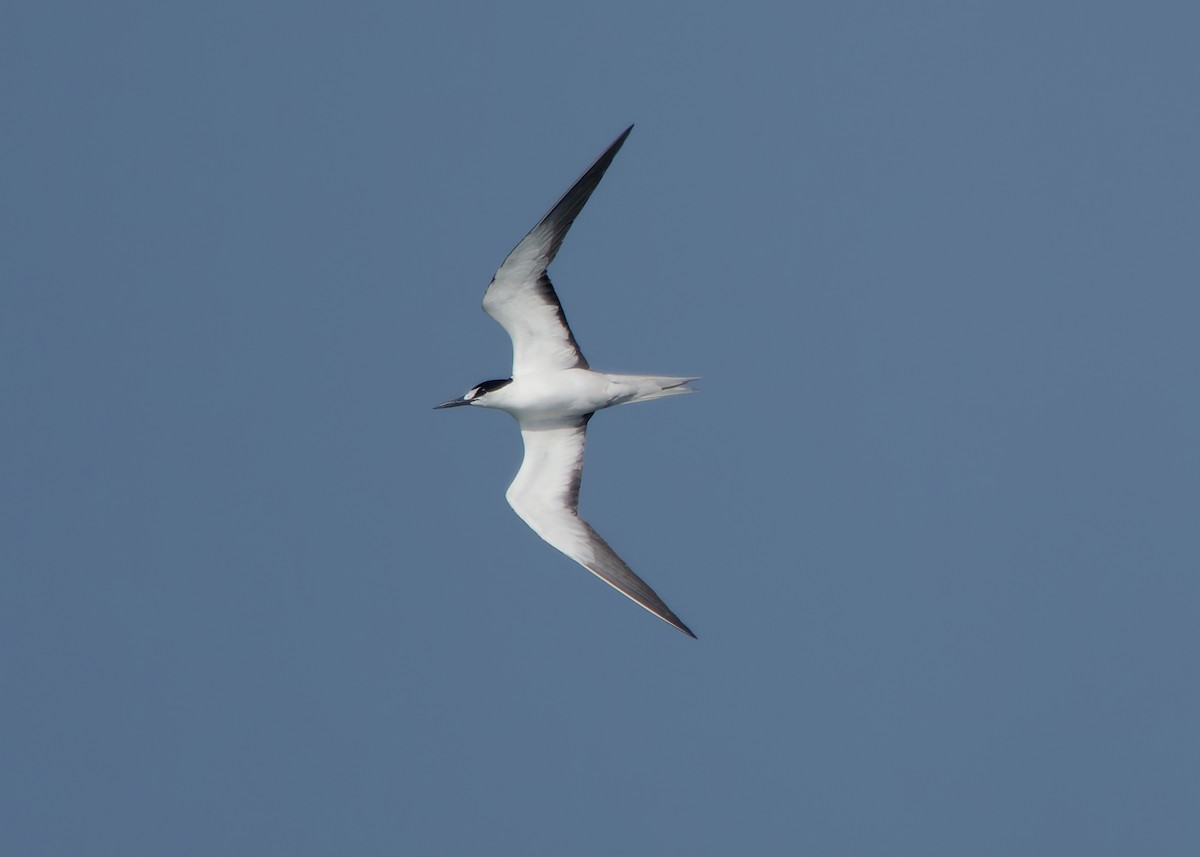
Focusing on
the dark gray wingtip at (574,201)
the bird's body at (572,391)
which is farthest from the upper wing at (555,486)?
the dark gray wingtip at (574,201)

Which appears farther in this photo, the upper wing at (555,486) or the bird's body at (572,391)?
the upper wing at (555,486)

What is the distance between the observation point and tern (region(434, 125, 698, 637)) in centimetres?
2094

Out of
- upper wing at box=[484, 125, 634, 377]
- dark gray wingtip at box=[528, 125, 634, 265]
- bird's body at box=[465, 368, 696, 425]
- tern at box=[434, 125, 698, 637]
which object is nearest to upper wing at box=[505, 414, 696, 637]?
tern at box=[434, 125, 698, 637]

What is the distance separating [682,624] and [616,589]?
3.39 feet

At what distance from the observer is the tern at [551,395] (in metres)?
20.9

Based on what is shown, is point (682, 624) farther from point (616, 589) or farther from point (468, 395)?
point (468, 395)

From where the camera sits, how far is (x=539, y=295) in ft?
69.9

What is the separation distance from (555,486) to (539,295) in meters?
2.77

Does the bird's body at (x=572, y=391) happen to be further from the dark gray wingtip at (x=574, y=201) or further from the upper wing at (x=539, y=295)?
the dark gray wingtip at (x=574, y=201)

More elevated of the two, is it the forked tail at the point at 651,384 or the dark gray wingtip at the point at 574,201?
the dark gray wingtip at the point at 574,201

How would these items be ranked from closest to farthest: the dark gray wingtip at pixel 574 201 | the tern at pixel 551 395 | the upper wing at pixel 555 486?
the dark gray wingtip at pixel 574 201
the tern at pixel 551 395
the upper wing at pixel 555 486

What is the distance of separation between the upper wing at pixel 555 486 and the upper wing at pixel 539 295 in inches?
38.3

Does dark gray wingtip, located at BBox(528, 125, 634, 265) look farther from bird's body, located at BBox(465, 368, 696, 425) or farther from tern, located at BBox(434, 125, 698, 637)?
bird's body, located at BBox(465, 368, 696, 425)

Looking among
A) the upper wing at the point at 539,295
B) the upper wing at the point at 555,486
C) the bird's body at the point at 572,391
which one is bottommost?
the upper wing at the point at 555,486
